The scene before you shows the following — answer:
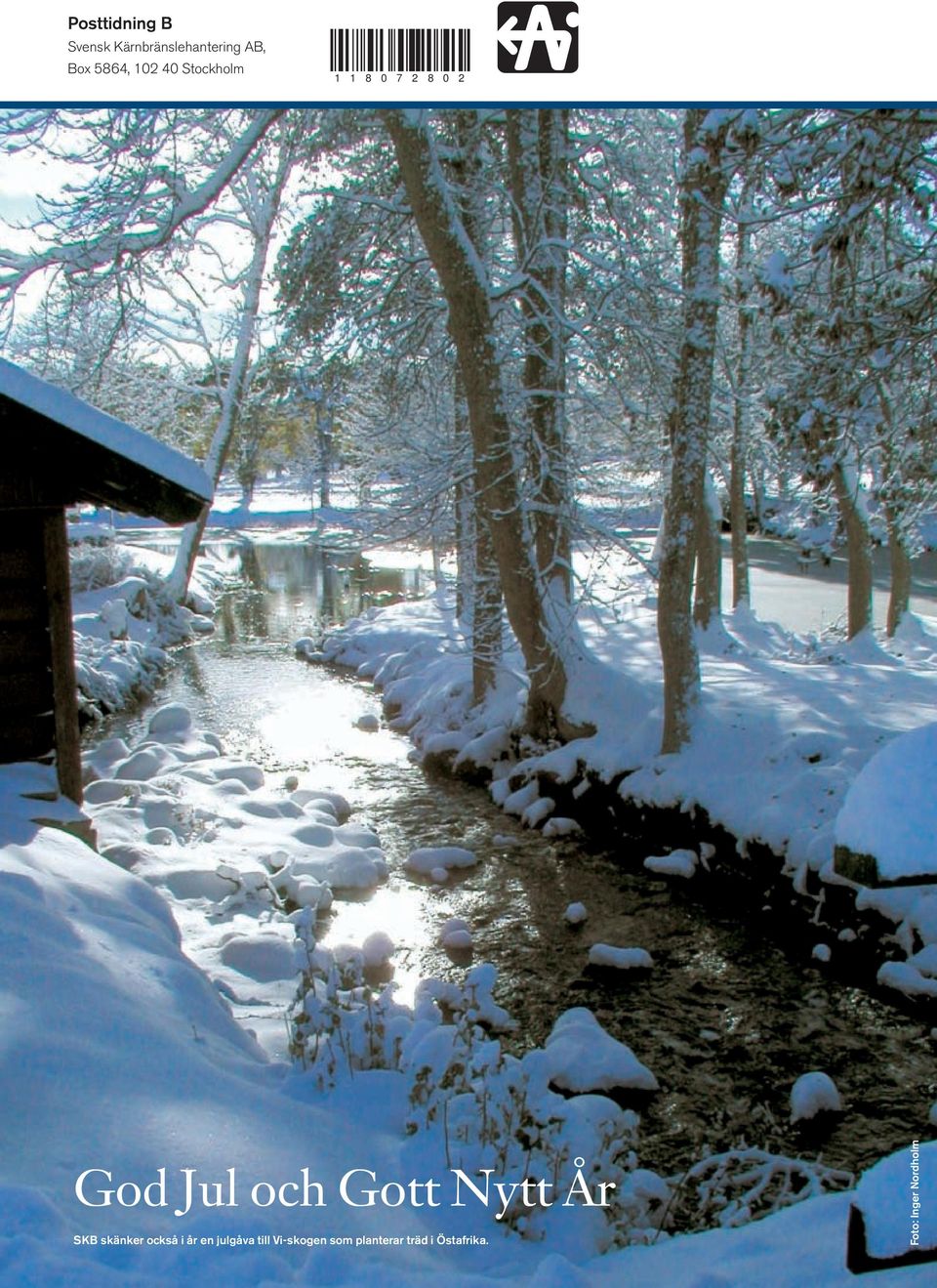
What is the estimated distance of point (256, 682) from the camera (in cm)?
1432

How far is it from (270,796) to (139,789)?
4.11 ft

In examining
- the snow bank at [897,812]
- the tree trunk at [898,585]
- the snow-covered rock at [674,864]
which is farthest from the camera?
the tree trunk at [898,585]

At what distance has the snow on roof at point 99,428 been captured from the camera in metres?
4.34

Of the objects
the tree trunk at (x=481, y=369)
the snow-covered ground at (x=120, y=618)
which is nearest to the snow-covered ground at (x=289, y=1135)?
the tree trunk at (x=481, y=369)

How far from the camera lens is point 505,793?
9312mm

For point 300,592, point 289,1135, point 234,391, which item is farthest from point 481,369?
point 300,592

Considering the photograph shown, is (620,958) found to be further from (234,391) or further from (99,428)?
(234,391)

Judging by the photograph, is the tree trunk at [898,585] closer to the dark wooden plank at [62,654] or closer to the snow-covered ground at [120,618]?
the snow-covered ground at [120,618]

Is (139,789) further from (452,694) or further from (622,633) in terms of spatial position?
(622,633)

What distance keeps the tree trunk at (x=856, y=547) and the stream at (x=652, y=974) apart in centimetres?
697

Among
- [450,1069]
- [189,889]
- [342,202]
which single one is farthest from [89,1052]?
[342,202]

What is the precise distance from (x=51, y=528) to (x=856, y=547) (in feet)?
37.2
